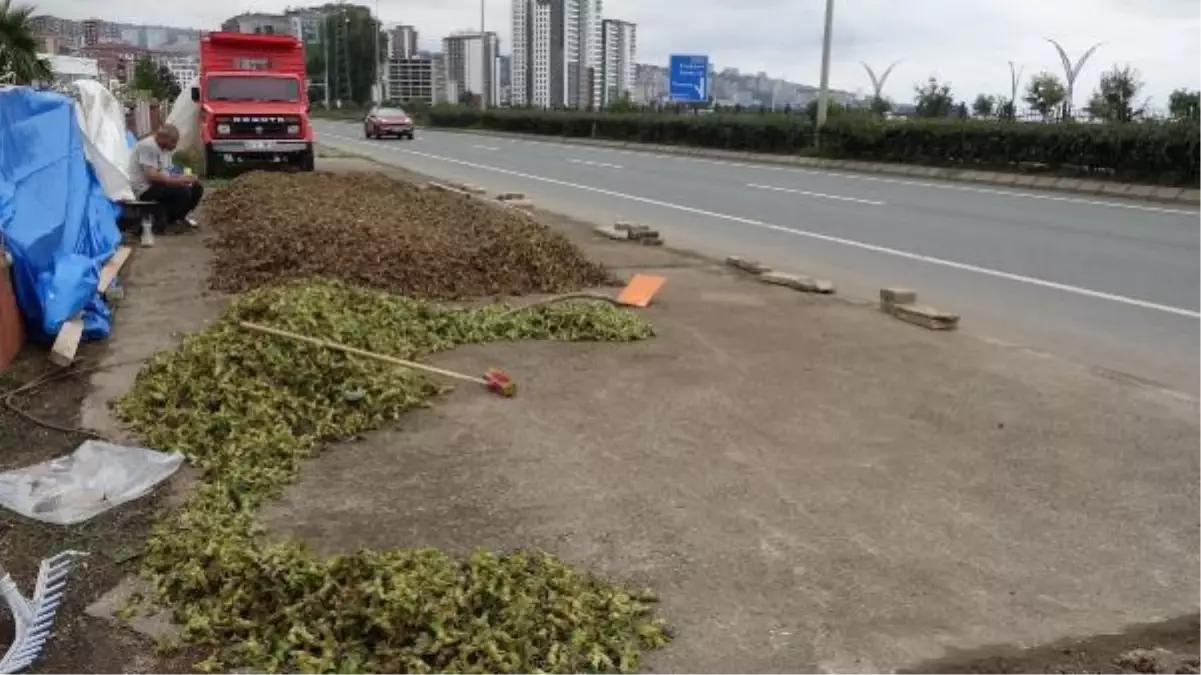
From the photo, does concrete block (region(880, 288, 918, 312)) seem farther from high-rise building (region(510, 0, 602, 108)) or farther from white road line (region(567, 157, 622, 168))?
high-rise building (region(510, 0, 602, 108))

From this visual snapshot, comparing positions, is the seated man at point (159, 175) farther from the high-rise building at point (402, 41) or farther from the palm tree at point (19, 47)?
the high-rise building at point (402, 41)

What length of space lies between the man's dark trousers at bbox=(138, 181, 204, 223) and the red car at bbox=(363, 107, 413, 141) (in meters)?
34.1

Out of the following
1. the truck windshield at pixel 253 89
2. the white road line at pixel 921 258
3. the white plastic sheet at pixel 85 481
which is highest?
the truck windshield at pixel 253 89

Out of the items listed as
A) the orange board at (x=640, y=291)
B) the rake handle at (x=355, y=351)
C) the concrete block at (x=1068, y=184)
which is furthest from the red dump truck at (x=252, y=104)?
the rake handle at (x=355, y=351)

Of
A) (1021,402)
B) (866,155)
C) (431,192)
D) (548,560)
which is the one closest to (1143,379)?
(1021,402)

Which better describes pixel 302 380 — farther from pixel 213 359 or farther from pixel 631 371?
pixel 631 371

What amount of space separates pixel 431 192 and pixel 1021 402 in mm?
10775

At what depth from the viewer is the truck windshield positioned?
21.3 metres

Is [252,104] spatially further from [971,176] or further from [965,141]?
[965,141]

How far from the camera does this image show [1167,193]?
64.1 feet

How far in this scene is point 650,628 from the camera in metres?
3.41

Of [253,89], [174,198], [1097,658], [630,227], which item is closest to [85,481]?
[1097,658]

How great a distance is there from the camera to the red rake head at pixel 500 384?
19.7 feet

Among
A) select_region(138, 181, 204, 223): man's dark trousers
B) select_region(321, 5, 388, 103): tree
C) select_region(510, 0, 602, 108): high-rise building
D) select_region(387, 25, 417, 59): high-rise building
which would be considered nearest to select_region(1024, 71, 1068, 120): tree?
select_region(138, 181, 204, 223): man's dark trousers
